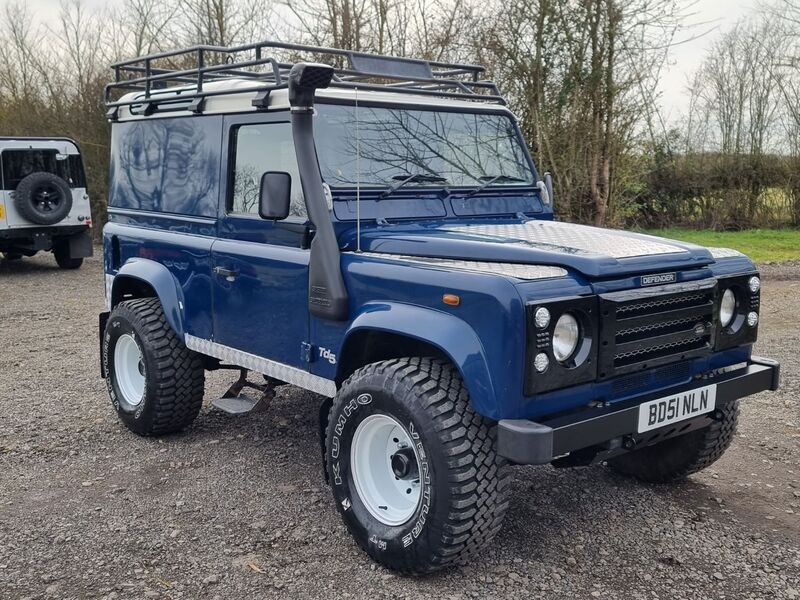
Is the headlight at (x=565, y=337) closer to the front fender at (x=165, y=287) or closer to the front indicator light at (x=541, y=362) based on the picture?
the front indicator light at (x=541, y=362)

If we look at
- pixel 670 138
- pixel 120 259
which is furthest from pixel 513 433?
pixel 670 138

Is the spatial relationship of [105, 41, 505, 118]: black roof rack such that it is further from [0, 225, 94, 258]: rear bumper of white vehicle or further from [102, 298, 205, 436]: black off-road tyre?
[0, 225, 94, 258]: rear bumper of white vehicle

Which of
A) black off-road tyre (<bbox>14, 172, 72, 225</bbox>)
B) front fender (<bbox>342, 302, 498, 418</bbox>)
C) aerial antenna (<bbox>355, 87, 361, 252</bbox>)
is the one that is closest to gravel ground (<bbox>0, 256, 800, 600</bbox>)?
front fender (<bbox>342, 302, 498, 418</bbox>)

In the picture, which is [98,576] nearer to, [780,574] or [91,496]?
[91,496]

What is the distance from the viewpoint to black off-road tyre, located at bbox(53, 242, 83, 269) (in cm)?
1458

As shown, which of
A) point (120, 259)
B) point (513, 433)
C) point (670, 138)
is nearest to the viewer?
point (513, 433)

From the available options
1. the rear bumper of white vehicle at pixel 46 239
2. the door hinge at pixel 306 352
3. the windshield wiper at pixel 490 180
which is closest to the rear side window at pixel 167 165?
the door hinge at pixel 306 352

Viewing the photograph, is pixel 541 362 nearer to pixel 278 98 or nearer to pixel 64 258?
pixel 278 98

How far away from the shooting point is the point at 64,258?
14734mm

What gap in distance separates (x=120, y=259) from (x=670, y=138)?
54.9 feet

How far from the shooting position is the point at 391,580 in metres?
3.49

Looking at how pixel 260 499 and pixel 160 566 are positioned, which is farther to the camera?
pixel 260 499

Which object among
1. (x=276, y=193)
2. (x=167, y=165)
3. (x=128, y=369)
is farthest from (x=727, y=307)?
(x=128, y=369)

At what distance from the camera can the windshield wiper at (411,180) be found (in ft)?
14.0
